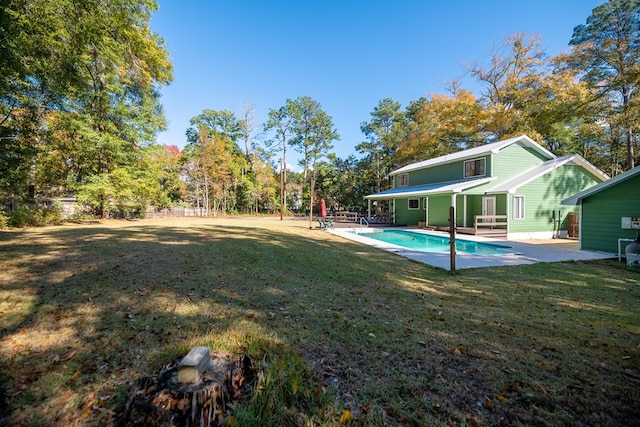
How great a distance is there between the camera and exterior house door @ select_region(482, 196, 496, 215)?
15930mm

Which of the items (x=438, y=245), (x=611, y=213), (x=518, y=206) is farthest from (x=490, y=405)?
(x=518, y=206)

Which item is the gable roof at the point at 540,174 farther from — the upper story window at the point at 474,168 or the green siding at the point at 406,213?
the green siding at the point at 406,213

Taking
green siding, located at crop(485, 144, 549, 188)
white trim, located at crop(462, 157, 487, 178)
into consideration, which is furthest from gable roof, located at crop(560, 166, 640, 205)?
white trim, located at crop(462, 157, 487, 178)

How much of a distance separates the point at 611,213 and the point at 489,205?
6.59 metres

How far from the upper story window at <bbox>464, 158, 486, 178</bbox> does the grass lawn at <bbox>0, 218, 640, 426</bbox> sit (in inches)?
485

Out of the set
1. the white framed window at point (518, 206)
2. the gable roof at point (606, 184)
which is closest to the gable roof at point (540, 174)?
the white framed window at point (518, 206)

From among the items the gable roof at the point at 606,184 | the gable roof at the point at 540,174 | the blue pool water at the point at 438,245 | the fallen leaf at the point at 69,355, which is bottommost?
the blue pool water at the point at 438,245

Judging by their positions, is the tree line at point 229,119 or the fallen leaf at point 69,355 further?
the tree line at point 229,119

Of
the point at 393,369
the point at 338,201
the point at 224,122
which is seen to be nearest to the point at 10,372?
the point at 393,369

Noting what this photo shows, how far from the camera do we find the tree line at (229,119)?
7.86 metres

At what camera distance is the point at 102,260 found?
5.48 m

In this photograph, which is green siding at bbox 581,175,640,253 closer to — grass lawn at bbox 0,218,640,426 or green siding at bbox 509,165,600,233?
green siding at bbox 509,165,600,233

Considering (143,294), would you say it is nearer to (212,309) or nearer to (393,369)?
(212,309)

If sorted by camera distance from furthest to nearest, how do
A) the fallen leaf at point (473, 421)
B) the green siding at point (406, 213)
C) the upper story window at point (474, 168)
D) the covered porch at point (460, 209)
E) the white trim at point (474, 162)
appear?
the green siding at point (406, 213), the upper story window at point (474, 168), the white trim at point (474, 162), the covered porch at point (460, 209), the fallen leaf at point (473, 421)
